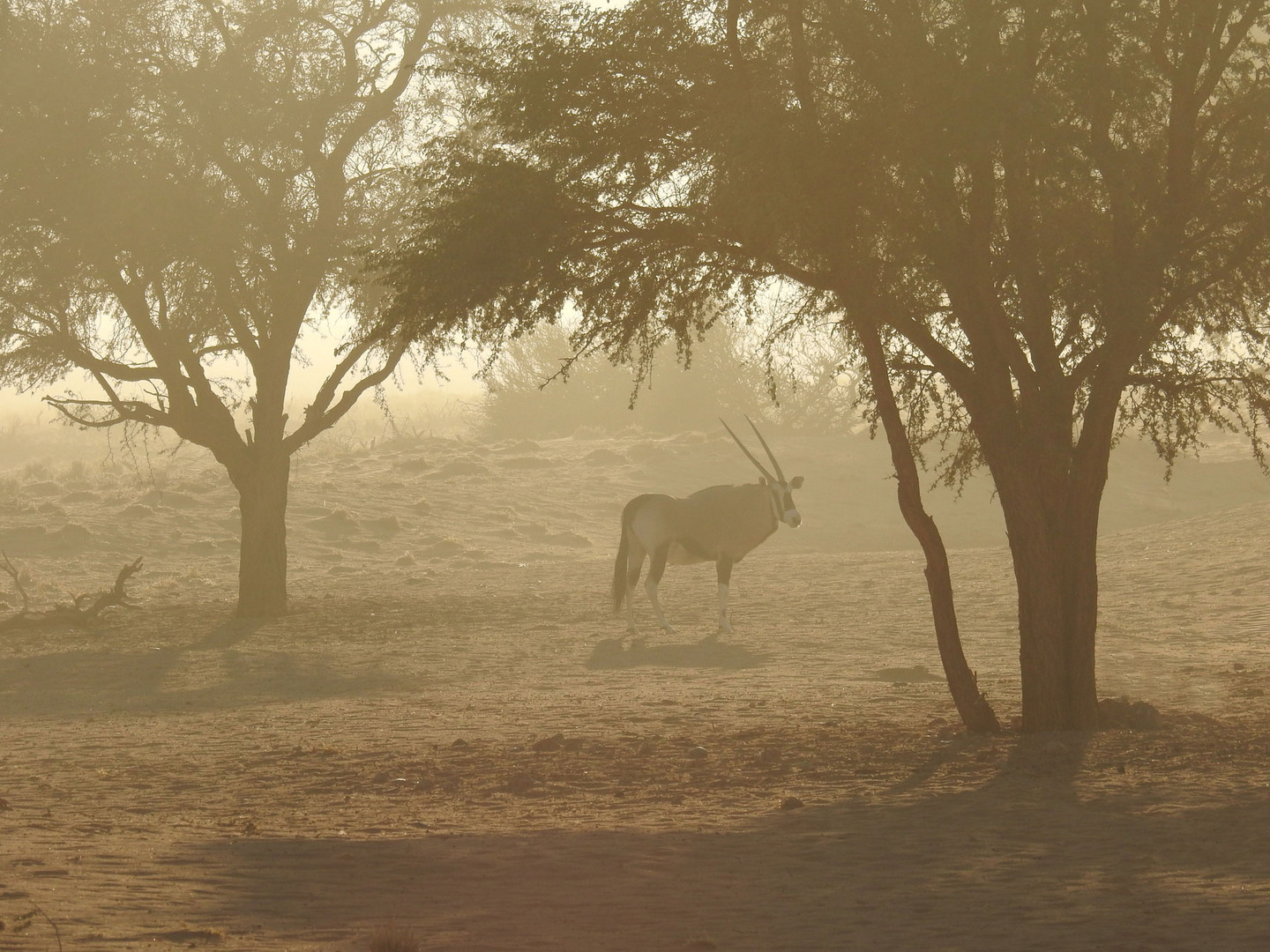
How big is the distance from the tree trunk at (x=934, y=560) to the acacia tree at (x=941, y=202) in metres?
0.03

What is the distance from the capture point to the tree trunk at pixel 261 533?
1980cm

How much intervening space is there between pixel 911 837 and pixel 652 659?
871 cm

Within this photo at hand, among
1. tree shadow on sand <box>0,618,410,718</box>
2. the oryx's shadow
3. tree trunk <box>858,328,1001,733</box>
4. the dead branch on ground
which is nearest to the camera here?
tree trunk <box>858,328,1001,733</box>

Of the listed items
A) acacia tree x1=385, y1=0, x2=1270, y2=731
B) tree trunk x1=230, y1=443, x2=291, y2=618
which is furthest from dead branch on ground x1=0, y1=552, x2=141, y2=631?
acacia tree x1=385, y1=0, x2=1270, y2=731

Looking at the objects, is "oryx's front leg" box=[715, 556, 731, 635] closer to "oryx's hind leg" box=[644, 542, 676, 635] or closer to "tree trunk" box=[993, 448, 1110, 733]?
"oryx's hind leg" box=[644, 542, 676, 635]

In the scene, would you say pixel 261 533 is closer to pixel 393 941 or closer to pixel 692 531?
pixel 692 531

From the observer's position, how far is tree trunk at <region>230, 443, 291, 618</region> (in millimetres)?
19797

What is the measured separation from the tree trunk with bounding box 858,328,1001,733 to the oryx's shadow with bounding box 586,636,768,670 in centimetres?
499

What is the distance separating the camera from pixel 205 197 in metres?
18.3

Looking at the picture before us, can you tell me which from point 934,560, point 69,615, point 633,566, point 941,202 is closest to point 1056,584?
point 934,560

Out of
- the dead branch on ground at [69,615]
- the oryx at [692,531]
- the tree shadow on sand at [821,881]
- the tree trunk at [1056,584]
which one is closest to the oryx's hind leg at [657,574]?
the oryx at [692,531]

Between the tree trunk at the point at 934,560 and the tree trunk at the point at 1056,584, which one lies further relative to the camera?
the tree trunk at the point at 934,560

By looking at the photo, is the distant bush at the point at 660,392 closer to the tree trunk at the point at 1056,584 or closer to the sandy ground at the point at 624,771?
the sandy ground at the point at 624,771

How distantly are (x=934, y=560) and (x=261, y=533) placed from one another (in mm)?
11875
